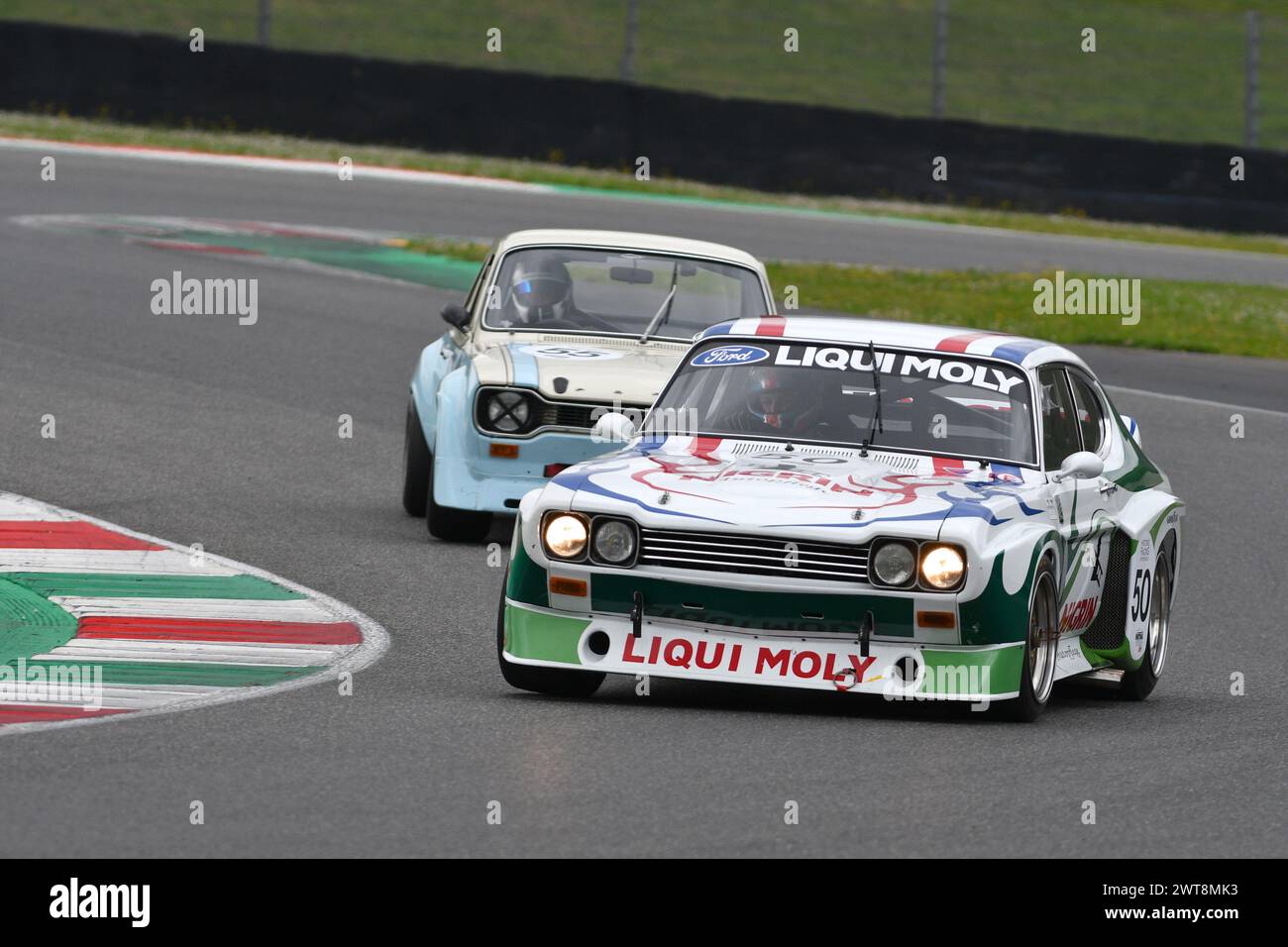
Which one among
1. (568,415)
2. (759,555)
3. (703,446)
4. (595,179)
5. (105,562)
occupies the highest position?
(595,179)

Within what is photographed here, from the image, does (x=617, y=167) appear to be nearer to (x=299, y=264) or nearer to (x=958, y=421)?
(x=299, y=264)

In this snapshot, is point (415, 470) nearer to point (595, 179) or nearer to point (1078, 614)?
point (1078, 614)

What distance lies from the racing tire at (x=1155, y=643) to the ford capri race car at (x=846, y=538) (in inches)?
0.8

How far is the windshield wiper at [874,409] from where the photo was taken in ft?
27.1

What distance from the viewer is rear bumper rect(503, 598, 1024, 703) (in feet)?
23.9

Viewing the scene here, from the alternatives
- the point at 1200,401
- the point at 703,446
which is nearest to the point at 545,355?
the point at 703,446

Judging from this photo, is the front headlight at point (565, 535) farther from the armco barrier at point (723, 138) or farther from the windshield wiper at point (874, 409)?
the armco barrier at point (723, 138)

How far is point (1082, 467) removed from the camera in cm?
806

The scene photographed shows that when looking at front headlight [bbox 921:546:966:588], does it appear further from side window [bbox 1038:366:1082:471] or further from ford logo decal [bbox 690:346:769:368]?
ford logo decal [bbox 690:346:769:368]

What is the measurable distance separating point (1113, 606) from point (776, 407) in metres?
1.42

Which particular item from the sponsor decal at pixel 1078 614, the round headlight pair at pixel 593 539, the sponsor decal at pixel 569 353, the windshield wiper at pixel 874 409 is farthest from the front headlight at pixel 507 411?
the round headlight pair at pixel 593 539

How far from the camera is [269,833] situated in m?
5.71

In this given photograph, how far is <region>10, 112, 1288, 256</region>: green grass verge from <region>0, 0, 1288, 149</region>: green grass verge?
765 centimetres

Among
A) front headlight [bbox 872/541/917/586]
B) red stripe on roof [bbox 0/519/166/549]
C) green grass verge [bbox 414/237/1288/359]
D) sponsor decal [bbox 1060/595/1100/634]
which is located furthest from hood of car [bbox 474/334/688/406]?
green grass verge [bbox 414/237/1288/359]
